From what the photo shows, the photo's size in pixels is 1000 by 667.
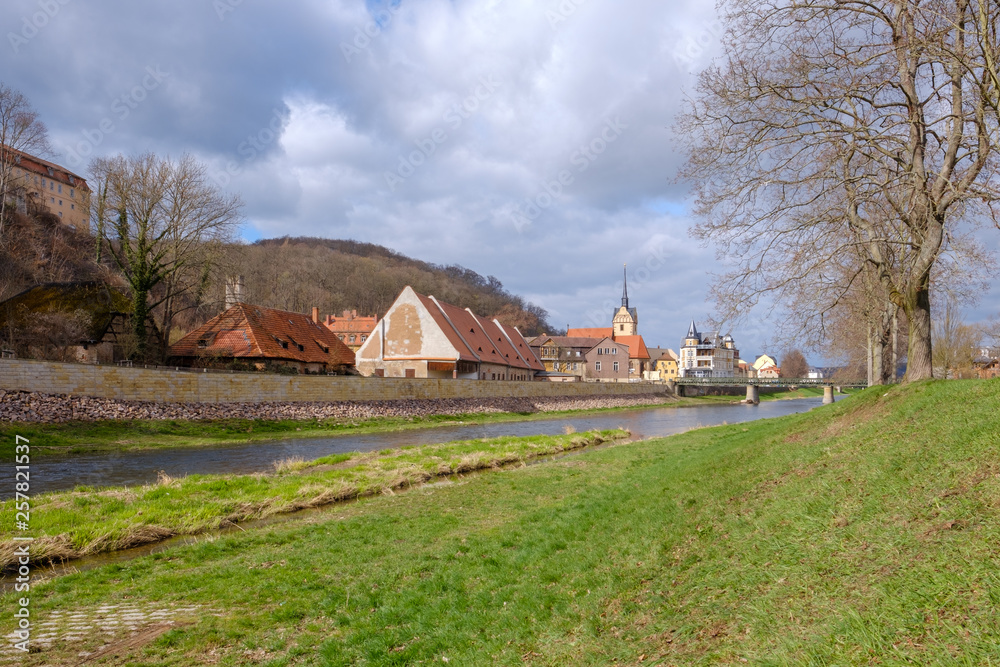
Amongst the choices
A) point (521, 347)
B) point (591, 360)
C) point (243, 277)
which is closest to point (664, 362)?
point (591, 360)

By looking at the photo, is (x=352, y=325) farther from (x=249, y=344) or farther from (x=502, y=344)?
(x=249, y=344)

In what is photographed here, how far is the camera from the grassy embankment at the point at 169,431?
19500 mm

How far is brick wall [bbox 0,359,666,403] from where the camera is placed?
21.5m

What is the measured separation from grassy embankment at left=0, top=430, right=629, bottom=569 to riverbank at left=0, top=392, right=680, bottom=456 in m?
8.69

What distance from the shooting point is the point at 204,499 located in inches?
473

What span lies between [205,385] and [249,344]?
8571mm

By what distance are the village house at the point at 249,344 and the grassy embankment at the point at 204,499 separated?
19.5 m

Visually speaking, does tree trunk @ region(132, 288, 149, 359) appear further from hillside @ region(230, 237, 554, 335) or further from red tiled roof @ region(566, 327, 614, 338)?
red tiled roof @ region(566, 327, 614, 338)

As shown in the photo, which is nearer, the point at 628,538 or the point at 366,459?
the point at 628,538

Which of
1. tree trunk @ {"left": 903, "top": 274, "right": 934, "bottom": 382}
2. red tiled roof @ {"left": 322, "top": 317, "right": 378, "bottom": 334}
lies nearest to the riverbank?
tree trunk @ {"left": 903, "top": 274, "right": 934, "bottom": 382}

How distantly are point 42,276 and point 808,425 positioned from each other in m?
43.5

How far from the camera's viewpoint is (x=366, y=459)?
1814 cm

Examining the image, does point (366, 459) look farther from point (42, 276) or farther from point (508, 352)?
point (508, 352)

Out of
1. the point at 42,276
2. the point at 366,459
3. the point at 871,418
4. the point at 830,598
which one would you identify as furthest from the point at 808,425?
the point at 42,276
